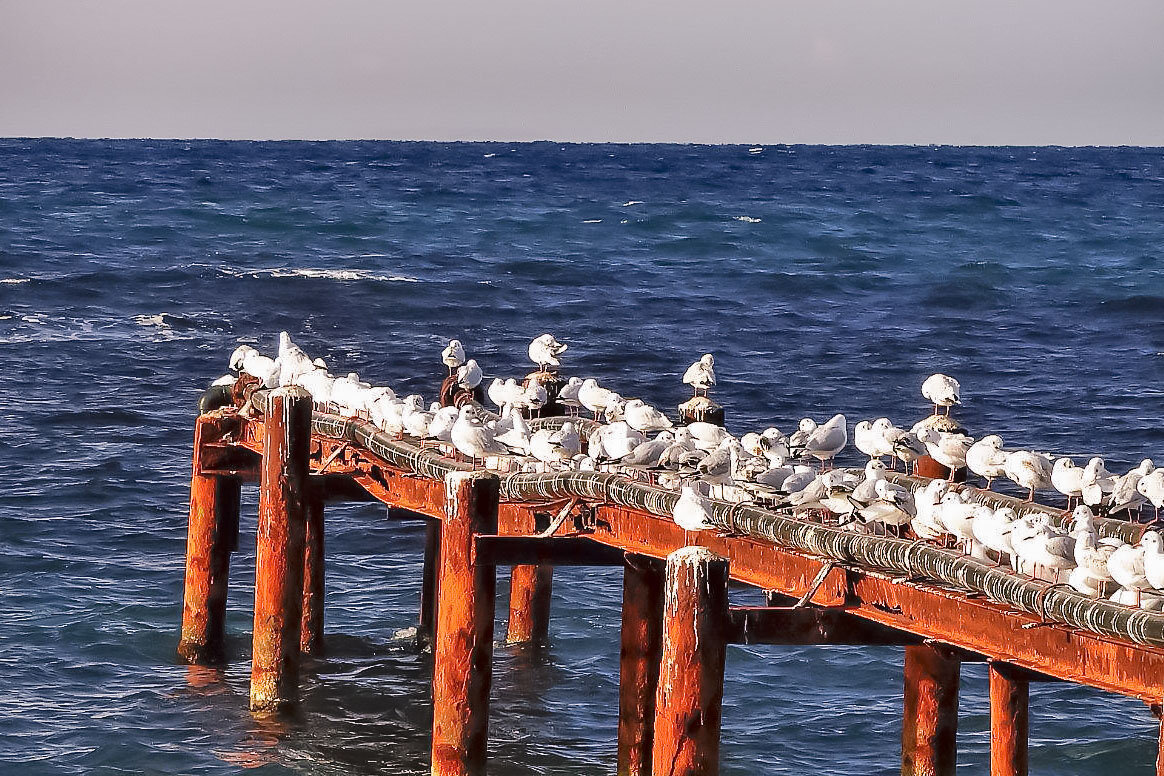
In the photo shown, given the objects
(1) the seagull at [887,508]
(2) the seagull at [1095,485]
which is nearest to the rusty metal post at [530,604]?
(1) the seagull at [887,508]

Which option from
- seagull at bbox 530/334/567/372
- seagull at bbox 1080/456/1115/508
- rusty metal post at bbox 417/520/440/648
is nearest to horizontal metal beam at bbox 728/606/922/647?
seagull at bbox 1080/456/1115/508

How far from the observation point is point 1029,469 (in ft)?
48.8

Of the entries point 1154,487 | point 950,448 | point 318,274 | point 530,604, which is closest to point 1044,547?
point 1154,487

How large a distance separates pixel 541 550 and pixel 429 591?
21.7 ft

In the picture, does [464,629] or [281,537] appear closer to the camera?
[464,629]

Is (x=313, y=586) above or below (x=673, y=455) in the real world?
below

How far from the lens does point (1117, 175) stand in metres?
112

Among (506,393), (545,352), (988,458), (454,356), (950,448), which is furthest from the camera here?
(454,356)

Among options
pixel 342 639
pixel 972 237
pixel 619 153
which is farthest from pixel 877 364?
pixel 619 153

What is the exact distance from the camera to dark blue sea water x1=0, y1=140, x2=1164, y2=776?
744 inches

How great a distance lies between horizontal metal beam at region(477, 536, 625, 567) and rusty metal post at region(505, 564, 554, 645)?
5.98 meters

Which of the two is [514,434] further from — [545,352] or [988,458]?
[545,352]

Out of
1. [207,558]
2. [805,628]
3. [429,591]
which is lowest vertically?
[429,591]

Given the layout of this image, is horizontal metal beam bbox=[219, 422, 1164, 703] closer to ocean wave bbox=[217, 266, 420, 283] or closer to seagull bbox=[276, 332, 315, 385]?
seagull bbox=[276, 332, 315, 385]
